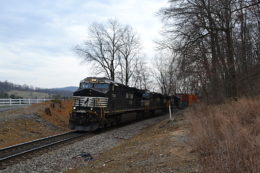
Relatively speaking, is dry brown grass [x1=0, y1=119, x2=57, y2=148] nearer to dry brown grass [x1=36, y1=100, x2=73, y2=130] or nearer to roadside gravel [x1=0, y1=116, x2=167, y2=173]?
dry brown grass [x1=36, y1=100, x2=73, y2=130]

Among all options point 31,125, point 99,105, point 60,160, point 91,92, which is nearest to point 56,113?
point 31,125

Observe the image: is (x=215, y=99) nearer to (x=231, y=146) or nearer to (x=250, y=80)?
(x=250, y=80)

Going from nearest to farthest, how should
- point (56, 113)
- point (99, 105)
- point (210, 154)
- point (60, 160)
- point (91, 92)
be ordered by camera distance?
point (210, 154) < point (60, 160) < point (99, 105) < point (91, 92) < point (56, 113)

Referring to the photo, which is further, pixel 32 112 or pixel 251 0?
pixel 32 112

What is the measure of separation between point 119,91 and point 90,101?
3.57 metres

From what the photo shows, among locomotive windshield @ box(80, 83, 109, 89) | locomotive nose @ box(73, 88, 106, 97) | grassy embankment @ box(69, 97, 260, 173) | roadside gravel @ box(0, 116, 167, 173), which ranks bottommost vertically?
roadside gravel @ box(0, 116, 167, 173)

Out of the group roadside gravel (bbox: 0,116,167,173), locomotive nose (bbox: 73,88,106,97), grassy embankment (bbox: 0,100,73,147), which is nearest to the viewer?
roadside gravel (bbox: 0,116,167,173)

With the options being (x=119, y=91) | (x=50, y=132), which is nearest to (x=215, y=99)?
(x=119, y=91)

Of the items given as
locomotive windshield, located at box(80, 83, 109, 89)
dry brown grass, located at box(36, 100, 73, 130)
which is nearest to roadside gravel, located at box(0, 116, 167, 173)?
locomotive windshield, located at box(80, 83, 109, 89)

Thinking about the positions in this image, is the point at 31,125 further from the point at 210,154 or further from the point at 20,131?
the point at 210,154

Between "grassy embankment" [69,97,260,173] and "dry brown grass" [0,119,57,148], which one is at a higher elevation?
"grassy embankment" [69,97,260,173]

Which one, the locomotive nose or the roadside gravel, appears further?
the locomotive nose

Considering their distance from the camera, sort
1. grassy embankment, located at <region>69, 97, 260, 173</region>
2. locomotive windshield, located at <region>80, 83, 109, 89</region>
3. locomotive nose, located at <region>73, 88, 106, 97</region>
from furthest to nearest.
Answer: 1. locomotive windshield, located at <region>80, 83, 109, 89</region>
2. locomotive nose, located at <region>73, 88, 106, 97</region>
3. grassy embankment, located at <region>69, 97, 260, 173</region>

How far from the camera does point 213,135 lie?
22.8ft
